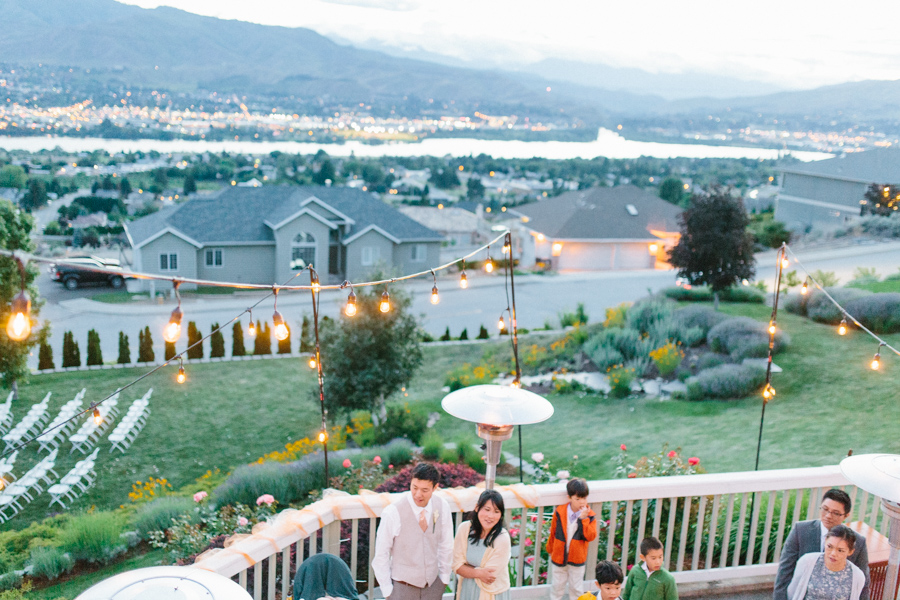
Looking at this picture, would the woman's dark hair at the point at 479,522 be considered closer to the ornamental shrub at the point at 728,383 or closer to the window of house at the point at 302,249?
the ornamental shrub at the point at 728,383

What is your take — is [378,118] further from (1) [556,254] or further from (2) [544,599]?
(2) [544,599]

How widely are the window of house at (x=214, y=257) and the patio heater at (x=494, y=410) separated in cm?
3179

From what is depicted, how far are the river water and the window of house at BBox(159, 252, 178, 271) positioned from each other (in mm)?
47702

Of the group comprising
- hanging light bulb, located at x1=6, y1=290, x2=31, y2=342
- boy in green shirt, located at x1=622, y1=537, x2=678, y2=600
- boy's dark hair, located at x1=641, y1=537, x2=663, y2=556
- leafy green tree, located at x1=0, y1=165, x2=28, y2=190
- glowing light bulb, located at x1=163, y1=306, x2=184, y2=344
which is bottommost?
leafy green tree, located at x1=0, y1=165, x2=28, y2=190

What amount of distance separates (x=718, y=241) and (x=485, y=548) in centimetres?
1582

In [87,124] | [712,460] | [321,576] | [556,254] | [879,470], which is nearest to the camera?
[321,576]

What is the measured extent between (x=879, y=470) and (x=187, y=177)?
75576mm

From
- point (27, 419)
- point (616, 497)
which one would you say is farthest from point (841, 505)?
point (27, 419)

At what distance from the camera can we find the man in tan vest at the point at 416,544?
404 centimetres

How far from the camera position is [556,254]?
39219 mm

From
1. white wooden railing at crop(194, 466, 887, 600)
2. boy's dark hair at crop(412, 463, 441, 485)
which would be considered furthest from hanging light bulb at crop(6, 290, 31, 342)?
boy's dark hair at crop(412, 463, 441, 485)

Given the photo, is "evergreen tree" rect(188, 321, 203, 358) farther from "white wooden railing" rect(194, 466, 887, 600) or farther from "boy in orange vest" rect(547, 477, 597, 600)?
"boy in orange vest" rect(547, 477, 597, 600)

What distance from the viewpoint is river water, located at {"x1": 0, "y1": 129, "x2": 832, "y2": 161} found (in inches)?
3750

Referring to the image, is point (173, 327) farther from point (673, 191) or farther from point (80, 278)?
point (673, 191)
